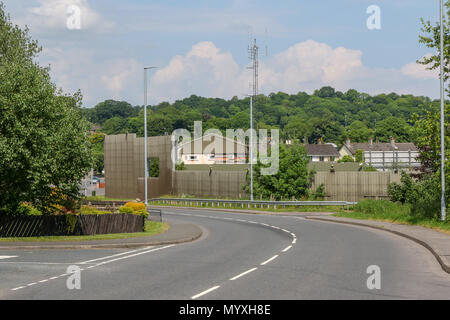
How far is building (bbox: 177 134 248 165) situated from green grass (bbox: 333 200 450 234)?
61841mm

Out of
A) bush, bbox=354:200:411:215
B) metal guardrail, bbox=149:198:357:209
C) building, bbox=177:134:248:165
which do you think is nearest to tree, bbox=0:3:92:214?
bush, bbox=354:200:411:215

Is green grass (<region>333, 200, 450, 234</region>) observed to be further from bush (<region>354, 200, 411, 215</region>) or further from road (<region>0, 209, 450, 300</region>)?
road (<region>0, 209, 450, 300</region>)

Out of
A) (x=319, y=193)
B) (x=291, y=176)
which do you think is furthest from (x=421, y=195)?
(x=291, y=176)

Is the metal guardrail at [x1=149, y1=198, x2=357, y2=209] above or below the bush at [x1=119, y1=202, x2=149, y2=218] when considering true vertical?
below

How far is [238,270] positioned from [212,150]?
291ft

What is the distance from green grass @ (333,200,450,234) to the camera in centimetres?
2965

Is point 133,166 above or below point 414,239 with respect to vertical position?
above

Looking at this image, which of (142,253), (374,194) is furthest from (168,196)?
(142,253)

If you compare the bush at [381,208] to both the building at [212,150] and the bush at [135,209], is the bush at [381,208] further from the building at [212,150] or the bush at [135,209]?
the building at [212,150]

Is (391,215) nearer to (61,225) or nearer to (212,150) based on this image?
(61,225)

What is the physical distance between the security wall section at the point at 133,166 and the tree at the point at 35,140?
3759 cm

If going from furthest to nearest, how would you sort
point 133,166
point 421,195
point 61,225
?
point 133,166
point 421,195
point 61,225

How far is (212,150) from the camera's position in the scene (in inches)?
4151

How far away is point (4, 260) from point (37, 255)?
169 cm
